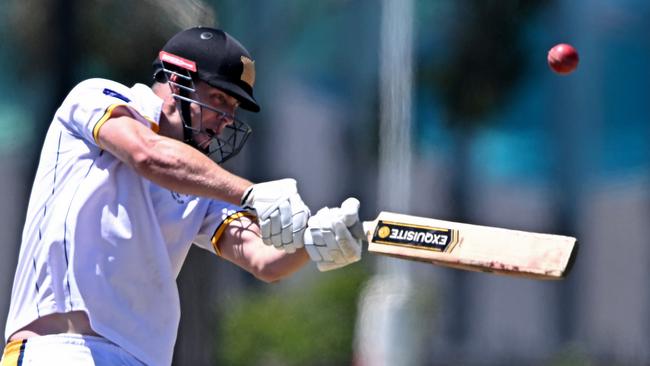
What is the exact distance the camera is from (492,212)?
869 cm

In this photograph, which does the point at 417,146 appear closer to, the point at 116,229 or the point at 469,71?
the point at 469,71

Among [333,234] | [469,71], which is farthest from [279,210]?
[469,71]

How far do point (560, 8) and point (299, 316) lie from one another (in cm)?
275

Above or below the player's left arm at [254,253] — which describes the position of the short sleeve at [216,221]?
above

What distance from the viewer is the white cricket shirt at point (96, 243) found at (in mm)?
3408

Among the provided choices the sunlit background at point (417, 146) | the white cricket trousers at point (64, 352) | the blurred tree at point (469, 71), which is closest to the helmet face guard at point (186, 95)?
the white cricket trousers at point (64, 352)

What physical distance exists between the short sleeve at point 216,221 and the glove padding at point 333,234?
54 centimetres

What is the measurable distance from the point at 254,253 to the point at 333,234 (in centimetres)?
55

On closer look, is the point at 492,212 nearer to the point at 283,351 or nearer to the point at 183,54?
the point at 283,351

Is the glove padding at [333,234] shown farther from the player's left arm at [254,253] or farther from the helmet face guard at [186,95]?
the helmet face guard at [186,95]

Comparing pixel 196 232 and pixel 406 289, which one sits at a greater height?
pixel 196 232

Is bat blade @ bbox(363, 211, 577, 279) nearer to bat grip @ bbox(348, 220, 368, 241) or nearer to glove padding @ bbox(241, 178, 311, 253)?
bat grip @ bbox(348, 220, 368, 241)

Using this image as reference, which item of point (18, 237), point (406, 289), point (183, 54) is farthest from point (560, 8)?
point (183, 54)

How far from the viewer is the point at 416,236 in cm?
348
